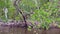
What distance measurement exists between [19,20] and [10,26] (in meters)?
0.85

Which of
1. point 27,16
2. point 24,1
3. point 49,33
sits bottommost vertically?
point 49,33

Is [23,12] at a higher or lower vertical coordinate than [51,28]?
higher

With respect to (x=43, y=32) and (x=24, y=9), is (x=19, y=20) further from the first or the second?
(x=43, y=32)

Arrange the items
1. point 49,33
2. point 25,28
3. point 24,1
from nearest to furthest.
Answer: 1. point 24,1
2. point 49,33
3. point 25,28

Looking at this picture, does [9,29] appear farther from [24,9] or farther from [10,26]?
[24,9]

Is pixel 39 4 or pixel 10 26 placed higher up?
pixel 39 4

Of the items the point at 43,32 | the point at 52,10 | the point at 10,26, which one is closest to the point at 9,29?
the point at 10,26

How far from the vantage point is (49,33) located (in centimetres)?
985

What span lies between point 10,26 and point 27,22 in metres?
1.34

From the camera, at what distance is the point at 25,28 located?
10.7 meters

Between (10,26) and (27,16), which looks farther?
(10,26)

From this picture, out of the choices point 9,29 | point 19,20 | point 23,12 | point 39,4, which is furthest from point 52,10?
point 9,29

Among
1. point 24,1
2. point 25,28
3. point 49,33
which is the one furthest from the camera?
point 25,28

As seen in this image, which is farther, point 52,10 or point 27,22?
point 27,22
